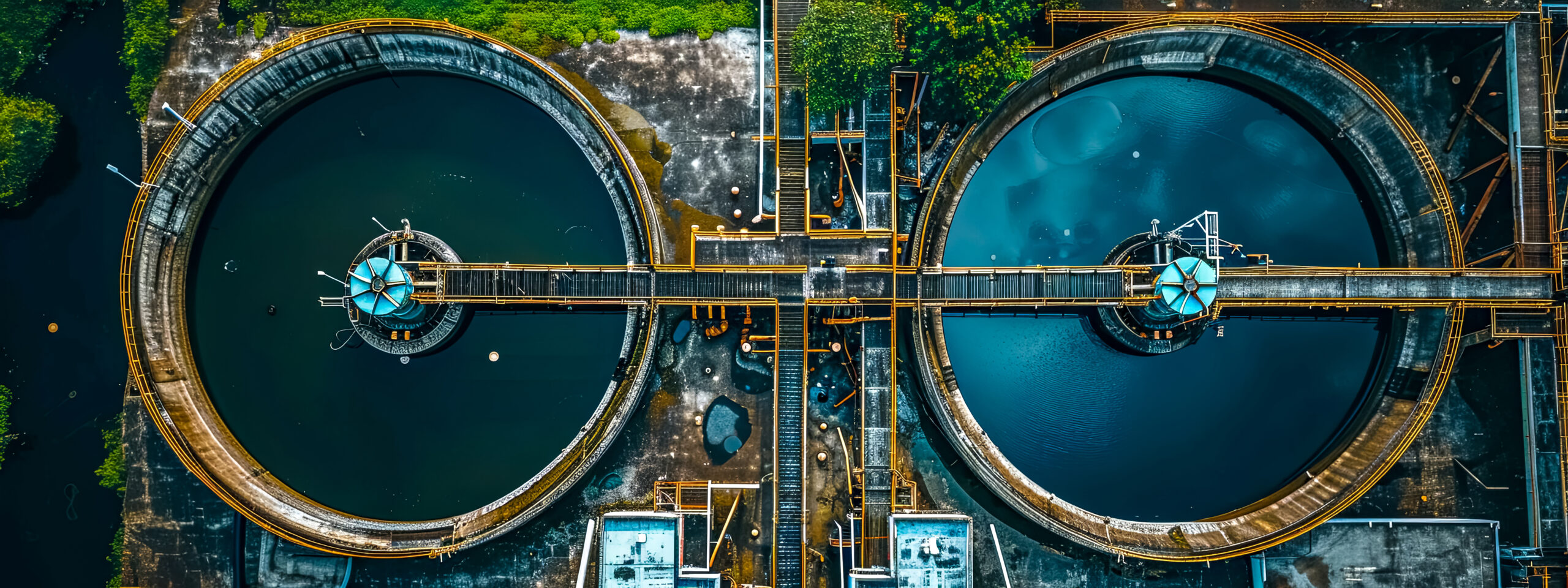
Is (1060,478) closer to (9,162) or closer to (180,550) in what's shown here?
(180,550)

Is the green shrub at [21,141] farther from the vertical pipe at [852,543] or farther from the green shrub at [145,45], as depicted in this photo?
the vertical pipe at [852,543]

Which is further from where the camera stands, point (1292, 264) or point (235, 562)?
point (1292, 264)

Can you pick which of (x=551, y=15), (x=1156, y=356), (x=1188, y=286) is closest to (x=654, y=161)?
(x=551, y=15)

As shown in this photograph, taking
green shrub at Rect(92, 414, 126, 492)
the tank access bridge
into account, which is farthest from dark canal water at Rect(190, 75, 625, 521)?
green shrub at Rect(92, 414, 126, 492)

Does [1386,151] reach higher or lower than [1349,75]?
lower

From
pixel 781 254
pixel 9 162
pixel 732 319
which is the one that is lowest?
pixel 732 319

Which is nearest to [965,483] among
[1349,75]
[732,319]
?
[732,319]
